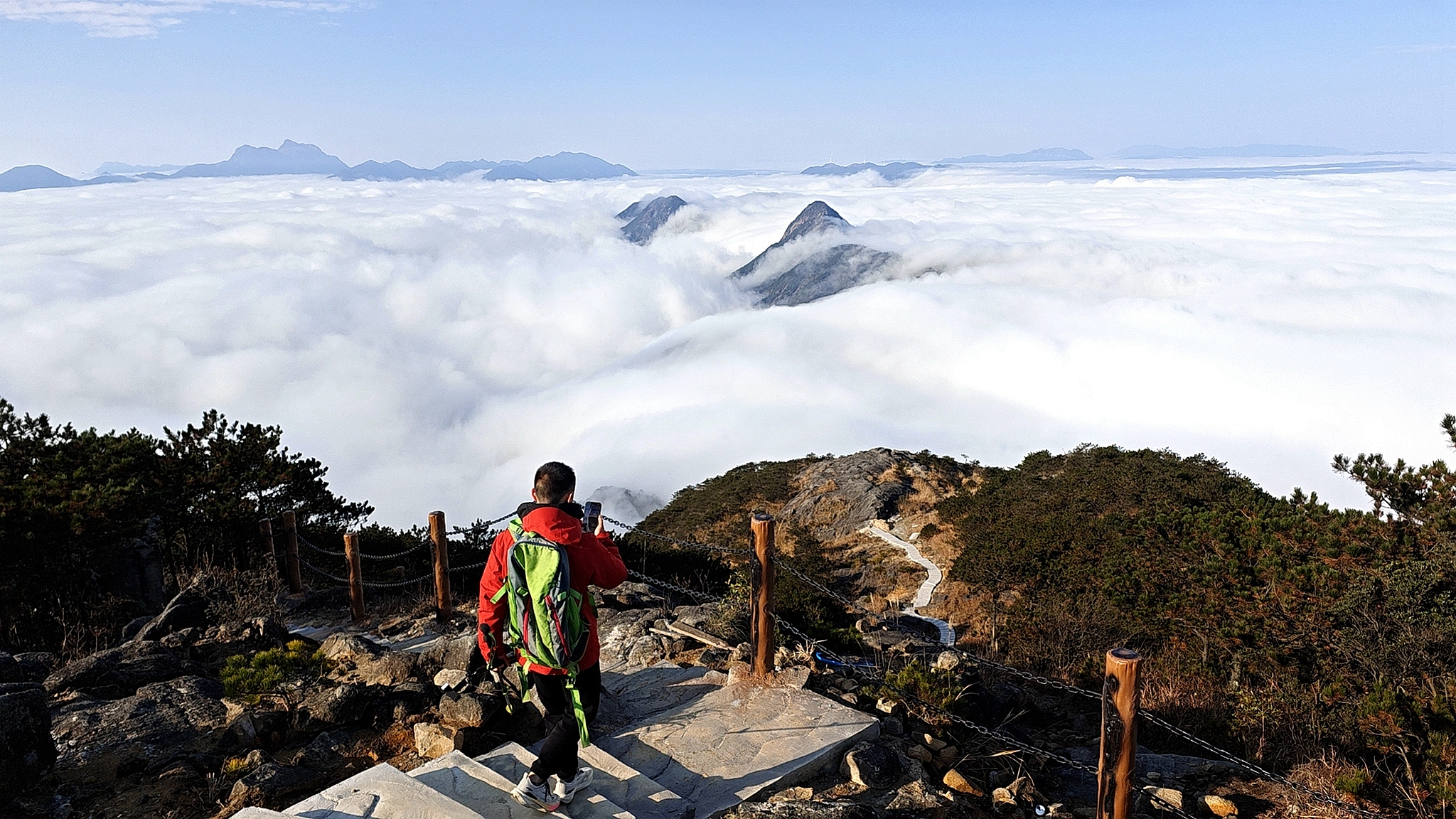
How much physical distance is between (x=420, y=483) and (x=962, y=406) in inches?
2903

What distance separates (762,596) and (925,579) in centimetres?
1385

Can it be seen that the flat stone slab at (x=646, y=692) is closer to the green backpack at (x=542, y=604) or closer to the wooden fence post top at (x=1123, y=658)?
the green backpack at (x=542, y=604)

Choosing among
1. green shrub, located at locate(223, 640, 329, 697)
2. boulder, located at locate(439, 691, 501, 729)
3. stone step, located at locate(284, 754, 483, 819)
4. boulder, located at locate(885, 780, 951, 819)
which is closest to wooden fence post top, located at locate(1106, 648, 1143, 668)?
boulder, located at locate(885, 780, 951, 819)

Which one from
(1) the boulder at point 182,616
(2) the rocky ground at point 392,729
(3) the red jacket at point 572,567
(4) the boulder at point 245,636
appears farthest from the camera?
(1) the boulder at point 182,616

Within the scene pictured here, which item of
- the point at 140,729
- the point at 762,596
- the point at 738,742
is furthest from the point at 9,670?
the point at 762,596

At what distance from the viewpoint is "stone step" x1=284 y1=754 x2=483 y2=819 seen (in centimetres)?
370

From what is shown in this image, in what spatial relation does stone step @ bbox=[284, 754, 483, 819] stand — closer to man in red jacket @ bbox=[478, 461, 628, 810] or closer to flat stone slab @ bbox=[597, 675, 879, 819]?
man in red jacket @ bbox=[478, 461, 628, 810]

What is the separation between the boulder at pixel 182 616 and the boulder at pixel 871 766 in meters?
6.38

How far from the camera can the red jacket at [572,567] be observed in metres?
3.67

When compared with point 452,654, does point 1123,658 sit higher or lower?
higher

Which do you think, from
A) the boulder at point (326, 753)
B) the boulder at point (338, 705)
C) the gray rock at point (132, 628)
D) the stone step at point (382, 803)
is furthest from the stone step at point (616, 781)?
the gray rock at point (132, 628)

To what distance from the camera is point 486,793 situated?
13.3ft

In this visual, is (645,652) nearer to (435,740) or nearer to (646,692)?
(646,692)

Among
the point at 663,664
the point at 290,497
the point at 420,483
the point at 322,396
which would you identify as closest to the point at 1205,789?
the point at 663,664
